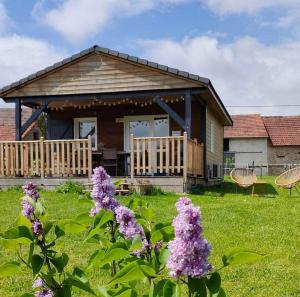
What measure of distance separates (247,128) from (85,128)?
2607cm

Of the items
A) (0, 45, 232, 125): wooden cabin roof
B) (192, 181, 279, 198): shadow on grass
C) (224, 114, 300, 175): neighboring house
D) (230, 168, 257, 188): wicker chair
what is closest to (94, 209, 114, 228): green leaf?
(192, 181, 279, 198): shadow on grass

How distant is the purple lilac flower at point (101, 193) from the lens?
1891mm

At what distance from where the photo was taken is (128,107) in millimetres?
17250

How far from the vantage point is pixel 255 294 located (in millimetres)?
4188

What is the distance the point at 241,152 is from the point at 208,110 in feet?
78.0

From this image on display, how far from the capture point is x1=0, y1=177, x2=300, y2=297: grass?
4.45 metres

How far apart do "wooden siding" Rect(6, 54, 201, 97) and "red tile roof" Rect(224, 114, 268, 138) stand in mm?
27732

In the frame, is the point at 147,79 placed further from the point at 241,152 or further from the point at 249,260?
the point at 241,152

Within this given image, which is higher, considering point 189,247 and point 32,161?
point 32,161

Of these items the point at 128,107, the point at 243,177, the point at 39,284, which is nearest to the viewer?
the point at 39,284

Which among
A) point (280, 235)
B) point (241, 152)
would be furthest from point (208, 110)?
point (241, 152)

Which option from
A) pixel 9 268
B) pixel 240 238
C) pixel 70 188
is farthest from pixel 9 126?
pixel 9 268

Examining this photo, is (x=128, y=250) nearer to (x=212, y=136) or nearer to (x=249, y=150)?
(x=212, y=136)

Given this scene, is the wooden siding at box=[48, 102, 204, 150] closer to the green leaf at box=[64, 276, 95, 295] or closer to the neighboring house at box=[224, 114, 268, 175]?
the green leaf at box=[64, 276, 95, 295]
